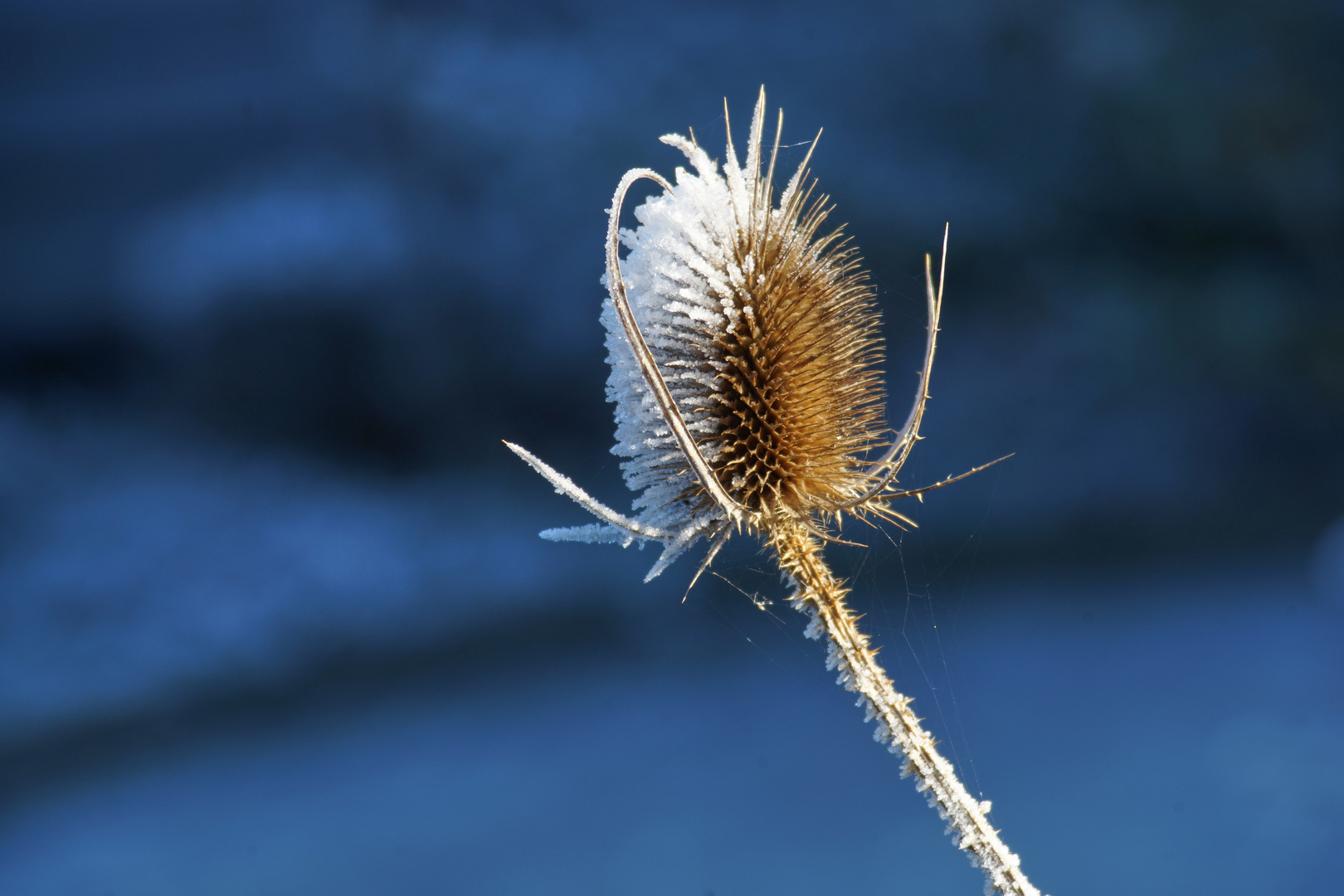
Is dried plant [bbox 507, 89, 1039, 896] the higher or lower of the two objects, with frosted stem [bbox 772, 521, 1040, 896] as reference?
higher

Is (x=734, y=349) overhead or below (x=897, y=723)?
overhead

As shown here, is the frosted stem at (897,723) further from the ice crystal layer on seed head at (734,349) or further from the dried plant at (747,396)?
the ice crystal layer on seed head at (734,349)

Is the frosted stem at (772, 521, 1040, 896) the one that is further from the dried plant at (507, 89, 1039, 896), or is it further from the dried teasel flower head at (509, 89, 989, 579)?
the dried teasel flower head at (509, 89, 989, 579)

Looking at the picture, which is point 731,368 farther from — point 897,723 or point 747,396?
point 897,723

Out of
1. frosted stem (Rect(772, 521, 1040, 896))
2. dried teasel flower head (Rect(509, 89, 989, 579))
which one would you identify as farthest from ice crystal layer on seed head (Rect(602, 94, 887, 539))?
frosted stem (Rect(772, 521, 1040, 896))

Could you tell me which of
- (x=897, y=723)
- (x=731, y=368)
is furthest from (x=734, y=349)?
(x=897, y=723)

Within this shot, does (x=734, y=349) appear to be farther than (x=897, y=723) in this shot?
Yes

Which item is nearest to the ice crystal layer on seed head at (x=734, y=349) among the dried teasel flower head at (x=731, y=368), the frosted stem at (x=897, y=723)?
the dried teasel flower head at (x=731, y=368)
